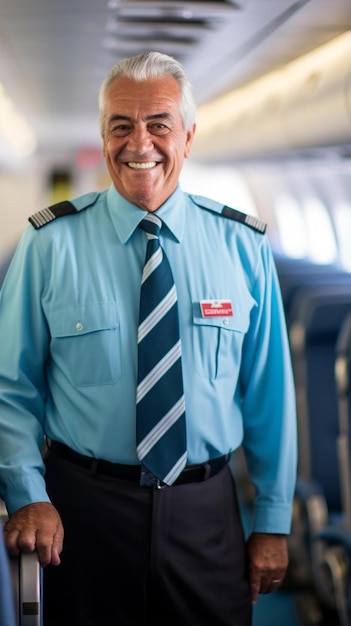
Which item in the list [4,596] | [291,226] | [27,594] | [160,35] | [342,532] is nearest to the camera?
[4,596]

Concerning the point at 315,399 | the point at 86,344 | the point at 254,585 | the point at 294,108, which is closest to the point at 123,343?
the point at 86,344

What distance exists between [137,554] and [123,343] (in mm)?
544

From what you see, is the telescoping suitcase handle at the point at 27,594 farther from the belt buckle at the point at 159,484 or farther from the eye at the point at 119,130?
the eye at the point at 119,130

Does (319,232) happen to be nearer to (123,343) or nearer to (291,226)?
(291,226)

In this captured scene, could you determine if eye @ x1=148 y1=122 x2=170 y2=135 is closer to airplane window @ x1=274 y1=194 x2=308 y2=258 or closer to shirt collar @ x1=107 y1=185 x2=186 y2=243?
shirt collar @ x1=107 y1=185 x2=186 y2=243

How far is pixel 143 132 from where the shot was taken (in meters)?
2.29

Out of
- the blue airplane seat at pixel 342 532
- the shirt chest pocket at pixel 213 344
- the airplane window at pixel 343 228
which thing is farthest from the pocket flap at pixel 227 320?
the airplane window at pixel 343 228

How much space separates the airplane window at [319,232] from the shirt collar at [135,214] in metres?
7.83

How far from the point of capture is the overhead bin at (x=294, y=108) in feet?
13.5

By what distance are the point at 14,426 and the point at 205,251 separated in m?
0.70

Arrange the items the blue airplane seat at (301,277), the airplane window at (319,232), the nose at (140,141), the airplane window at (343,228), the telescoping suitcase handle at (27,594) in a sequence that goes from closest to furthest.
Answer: the telescoping suitcase handle at (27,594) → the nose at (140,141) → the blue airplane seat at (301,277) → the airplane window at (343,228) → the airplane window at (319,232)

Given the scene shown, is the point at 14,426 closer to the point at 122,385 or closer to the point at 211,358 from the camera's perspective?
the point at 122,385

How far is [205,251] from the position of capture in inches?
98.0

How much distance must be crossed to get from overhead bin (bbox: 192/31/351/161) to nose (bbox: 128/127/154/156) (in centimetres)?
189
